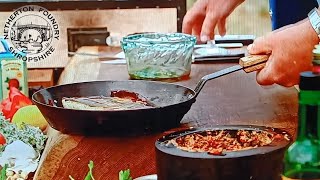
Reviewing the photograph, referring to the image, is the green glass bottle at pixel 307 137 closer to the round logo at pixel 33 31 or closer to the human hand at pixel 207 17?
the human hand at pixel 207 17

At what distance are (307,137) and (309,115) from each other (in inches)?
1.2

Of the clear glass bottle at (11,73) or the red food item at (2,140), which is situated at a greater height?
the clear glass bottle at (11,73)

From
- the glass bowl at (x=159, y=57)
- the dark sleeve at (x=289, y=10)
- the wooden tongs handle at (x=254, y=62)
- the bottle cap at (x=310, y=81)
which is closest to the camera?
the bottle cap at (x=310, y=81)

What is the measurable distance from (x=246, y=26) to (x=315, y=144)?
272 centimetres

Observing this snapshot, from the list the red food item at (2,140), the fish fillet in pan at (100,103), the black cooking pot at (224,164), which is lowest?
the red food item at (2,140)

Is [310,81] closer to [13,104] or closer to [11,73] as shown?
[13,104]

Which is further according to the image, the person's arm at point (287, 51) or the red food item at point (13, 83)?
the red food item at point (13, 83)

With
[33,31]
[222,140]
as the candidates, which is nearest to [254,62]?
[222,140]

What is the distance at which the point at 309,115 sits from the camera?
824 mm

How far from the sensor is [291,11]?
8.07 ft

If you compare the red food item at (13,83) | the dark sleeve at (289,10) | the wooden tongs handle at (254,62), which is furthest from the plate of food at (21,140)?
the dark sleeve at (289,10)

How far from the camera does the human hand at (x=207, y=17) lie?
2195mm

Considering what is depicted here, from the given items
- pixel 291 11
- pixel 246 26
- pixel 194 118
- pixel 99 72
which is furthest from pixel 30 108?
pixel 246 26

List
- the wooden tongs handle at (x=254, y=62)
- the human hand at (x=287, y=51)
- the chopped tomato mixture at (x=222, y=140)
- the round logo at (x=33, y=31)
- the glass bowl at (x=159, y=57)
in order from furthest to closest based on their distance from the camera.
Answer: the round logo at (x=33, y=31) → the glass bowl at (x=159, y=57) → the wooden tongs handle at (x=254, y=62) → the human hand at (x=287, y=51) → the chopped tomato mixture at (x=222, y=140)
